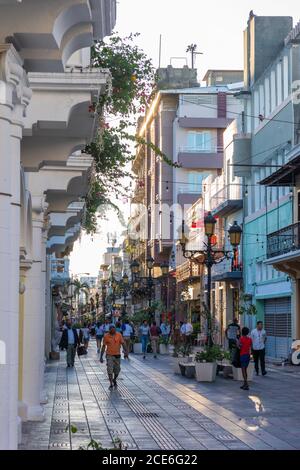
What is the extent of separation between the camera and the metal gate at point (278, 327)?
130ft

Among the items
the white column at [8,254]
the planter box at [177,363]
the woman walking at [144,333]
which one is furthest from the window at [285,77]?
the white column at [8,254]

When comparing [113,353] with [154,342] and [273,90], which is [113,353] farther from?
[273,90]

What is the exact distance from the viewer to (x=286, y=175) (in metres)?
37.4

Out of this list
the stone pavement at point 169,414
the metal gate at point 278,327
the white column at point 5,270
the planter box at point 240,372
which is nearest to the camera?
the white column at point 5,270

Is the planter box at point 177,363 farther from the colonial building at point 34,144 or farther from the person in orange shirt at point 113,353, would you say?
the colonial building at point 34,144

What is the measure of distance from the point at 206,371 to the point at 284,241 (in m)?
12.3

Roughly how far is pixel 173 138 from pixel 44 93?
6733 cm

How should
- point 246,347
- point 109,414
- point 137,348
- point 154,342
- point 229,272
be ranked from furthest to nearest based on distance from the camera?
point 229,272 < point 137,348 < point 154,342 < point 246,347 < point 109,414

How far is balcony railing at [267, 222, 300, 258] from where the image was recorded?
35.5 metres

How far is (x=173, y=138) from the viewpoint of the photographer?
79.5m

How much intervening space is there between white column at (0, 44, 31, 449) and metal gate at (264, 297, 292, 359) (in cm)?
3187

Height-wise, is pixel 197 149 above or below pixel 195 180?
above

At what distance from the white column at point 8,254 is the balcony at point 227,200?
42.5 metres

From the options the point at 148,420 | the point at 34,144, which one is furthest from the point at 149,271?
the point at 34,144
